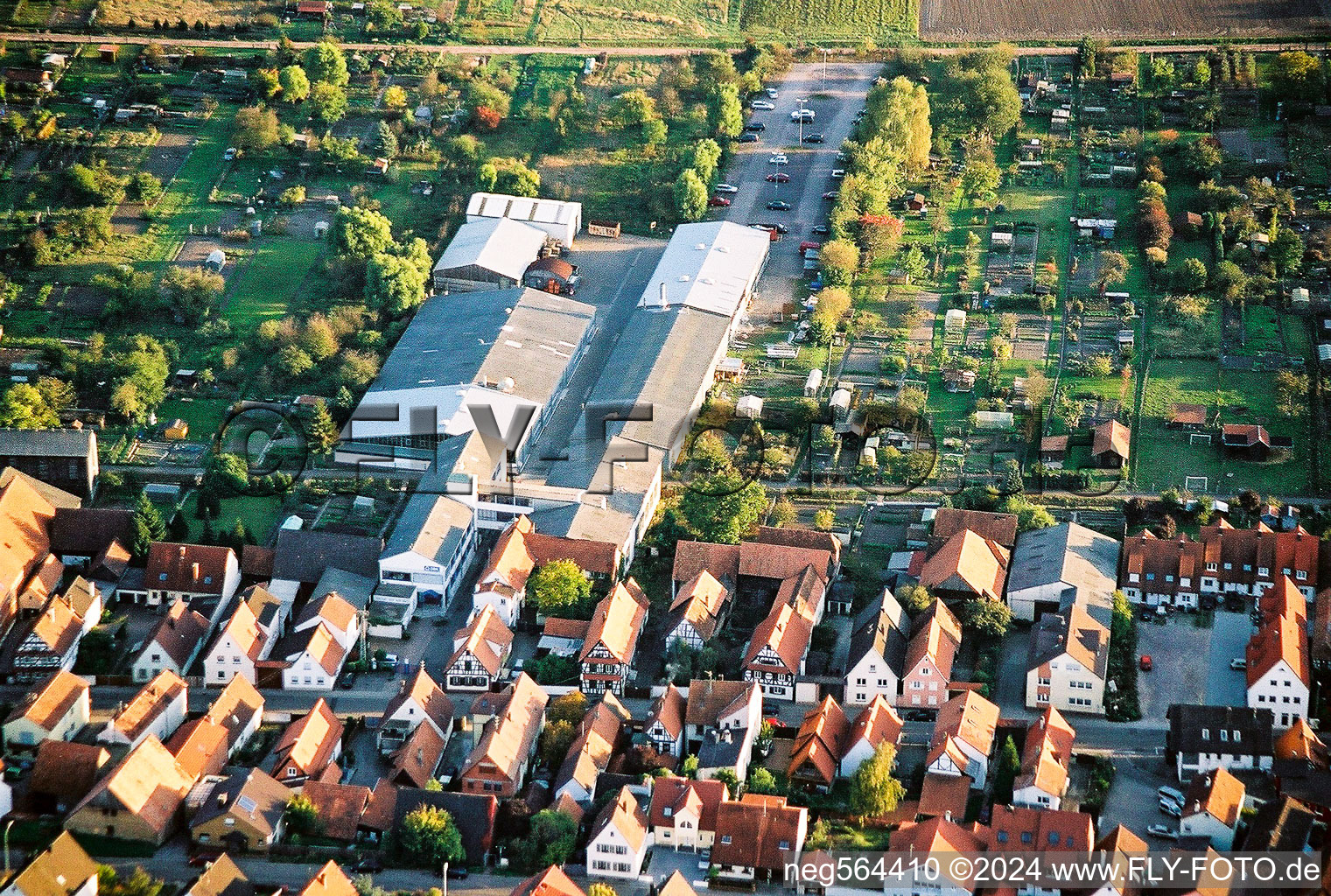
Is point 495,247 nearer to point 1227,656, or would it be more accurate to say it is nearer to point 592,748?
point 592,748

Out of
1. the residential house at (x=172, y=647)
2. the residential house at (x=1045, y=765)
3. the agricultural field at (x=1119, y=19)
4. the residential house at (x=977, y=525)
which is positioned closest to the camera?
the residential house at (x=1045, y=765)

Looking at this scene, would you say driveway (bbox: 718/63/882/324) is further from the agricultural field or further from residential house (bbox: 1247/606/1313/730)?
residential house (bbox: 1247/606/1313/730)

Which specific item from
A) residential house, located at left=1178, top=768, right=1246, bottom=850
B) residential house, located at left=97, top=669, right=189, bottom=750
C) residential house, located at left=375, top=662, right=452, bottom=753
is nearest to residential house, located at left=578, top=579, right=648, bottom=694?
residential house, located at left=375, top=662, right=452, bottom=753

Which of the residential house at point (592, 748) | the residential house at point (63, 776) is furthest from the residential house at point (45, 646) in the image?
the residential house at point (592, 748)

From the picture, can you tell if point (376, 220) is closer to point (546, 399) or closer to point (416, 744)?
point (546, 399)

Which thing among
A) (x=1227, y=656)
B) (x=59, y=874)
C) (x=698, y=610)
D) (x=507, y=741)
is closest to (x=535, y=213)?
(x=698, y=610)

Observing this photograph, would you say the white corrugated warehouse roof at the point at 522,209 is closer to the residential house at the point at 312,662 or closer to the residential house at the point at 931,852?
the residential house at the point at 312,662
